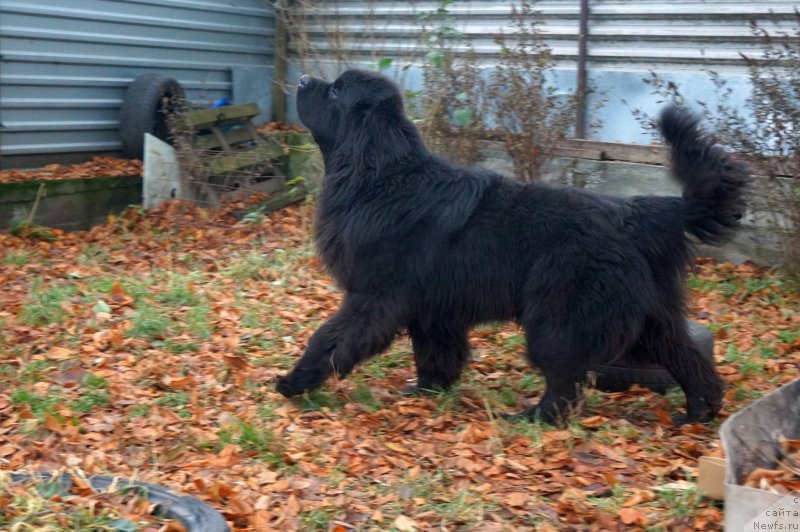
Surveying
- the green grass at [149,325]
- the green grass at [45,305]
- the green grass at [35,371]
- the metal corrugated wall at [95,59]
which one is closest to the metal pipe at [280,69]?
the metal corrugated wall at [95,59]

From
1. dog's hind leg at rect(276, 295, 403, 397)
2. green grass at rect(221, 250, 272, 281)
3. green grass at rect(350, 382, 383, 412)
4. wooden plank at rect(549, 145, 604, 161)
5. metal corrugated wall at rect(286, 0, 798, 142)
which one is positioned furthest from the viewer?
wooden plank at rect(549, 145, 604, 161)

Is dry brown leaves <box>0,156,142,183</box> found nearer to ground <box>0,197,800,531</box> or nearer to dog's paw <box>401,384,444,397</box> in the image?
ground <box>0,197,800,531</box>

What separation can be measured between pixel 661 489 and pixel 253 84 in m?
8.70

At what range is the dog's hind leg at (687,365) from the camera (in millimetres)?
4473

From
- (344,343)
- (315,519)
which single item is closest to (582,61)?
(344,343)

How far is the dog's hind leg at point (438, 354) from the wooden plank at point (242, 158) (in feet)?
15.7

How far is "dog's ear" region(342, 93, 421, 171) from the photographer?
480 centimetres

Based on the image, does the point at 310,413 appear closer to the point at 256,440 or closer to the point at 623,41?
the point at 256,440

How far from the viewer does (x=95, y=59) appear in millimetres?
9141

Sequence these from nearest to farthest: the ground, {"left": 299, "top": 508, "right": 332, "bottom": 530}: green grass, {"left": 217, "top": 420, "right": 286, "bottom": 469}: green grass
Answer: {"left": 299, "top": 508, "right": 332, "bottom": 530}: green grass < the ground < {"left": 217, "top": 420, "right": 286, "bottom": 469}: green grass

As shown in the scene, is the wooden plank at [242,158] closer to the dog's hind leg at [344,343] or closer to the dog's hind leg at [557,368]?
the dog's hind leg at [344,343]

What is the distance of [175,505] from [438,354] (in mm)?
2028

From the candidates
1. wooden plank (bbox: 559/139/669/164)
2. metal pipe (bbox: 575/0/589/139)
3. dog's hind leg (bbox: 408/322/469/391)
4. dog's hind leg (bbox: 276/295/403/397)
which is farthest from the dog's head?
metal pipe (bbox: 575/0/589/139)

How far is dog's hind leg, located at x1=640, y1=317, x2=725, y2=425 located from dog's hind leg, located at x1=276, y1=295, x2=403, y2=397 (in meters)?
1.37
